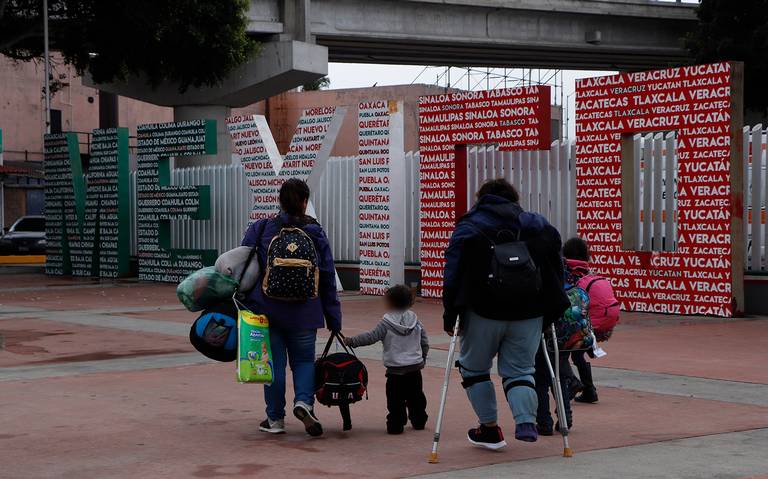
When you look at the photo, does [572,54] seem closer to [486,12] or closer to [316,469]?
[486,12]

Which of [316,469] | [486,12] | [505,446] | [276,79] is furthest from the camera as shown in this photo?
[486,12]


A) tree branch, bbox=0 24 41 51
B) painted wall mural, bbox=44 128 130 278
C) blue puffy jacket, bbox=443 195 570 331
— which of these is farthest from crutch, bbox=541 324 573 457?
tree branch, bbox=0 24 41 51

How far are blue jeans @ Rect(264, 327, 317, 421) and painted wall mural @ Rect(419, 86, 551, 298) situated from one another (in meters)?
11.7

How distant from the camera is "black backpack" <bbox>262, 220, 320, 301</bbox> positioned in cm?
806

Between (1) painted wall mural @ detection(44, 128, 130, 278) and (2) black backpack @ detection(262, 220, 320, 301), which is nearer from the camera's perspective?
(2) black backpack @ detection(262, 220, 320, 301)

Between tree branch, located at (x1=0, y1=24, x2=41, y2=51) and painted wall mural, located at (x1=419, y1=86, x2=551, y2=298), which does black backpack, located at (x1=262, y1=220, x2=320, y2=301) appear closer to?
painted wall mural, located at (x1=419, y1=86, x2=551, y2=298)

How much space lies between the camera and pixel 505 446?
7656 mm

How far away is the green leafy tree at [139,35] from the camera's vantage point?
32562mm

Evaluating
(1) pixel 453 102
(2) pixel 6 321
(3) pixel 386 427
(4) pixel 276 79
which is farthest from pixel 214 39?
(3) pixel 386 427

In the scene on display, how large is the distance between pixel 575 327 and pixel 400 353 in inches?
47.7

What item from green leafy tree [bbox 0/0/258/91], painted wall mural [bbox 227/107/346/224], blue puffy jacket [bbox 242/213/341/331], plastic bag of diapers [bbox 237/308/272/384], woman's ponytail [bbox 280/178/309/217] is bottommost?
plastic bag of diapers [bbox 237/308/272/384]

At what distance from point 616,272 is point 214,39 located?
1884 centimetres

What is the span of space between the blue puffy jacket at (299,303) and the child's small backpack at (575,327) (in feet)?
5.01

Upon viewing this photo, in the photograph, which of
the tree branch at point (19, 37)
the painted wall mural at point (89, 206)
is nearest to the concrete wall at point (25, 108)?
the tree branch at point (19, 37)
